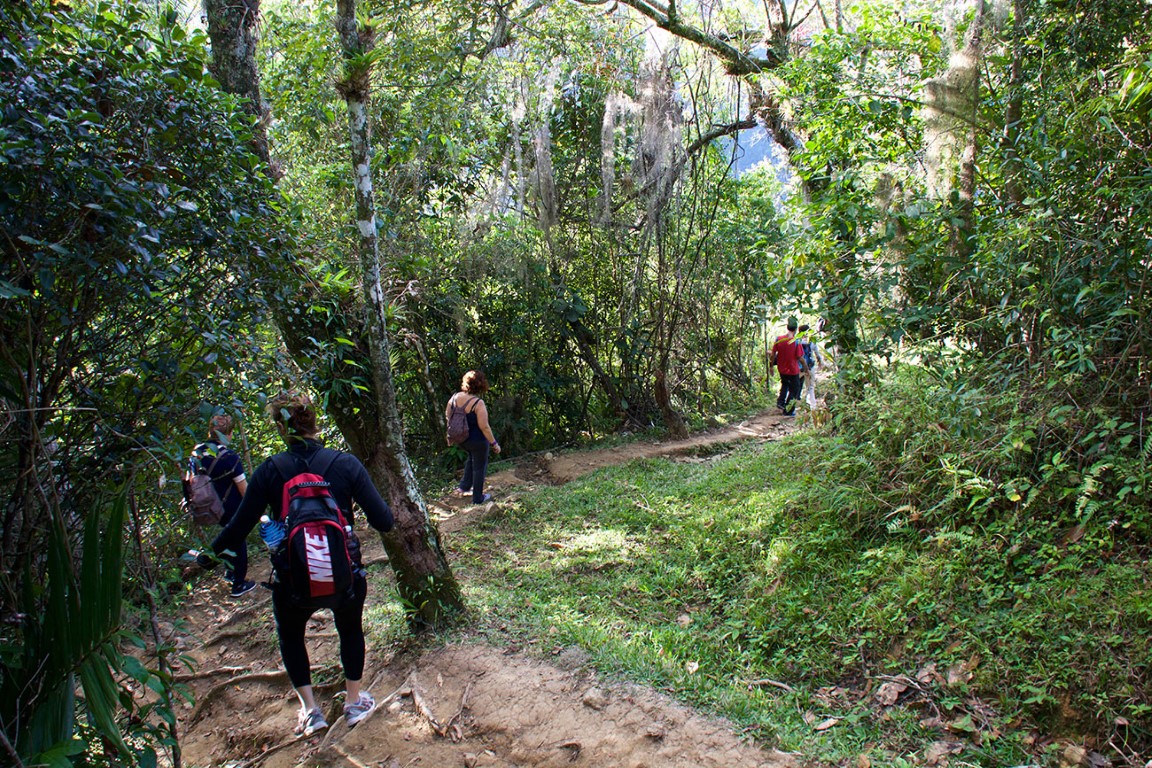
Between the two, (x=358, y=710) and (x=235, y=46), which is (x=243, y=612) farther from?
(x=235, y=46)

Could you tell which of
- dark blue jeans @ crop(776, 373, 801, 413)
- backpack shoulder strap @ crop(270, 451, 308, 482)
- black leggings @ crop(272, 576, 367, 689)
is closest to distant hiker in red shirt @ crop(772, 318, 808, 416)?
dark blue jeans @ crop(776, 373, 801, 413)

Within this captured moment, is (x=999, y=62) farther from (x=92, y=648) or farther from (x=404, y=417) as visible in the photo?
(x=404, y=417)

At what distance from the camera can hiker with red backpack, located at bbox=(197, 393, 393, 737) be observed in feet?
10.6

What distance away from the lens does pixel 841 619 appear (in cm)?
419

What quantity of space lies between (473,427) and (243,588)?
Answer: 2.63 m

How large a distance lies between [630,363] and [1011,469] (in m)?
7.52

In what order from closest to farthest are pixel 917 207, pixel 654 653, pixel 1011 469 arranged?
pixel 654 653, pixel 1011 469, pixel 917 207

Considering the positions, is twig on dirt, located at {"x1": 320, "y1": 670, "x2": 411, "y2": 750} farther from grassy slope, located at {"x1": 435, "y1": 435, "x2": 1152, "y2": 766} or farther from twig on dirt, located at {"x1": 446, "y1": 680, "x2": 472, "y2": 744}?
grassy slope, located at {"x1": 435, "y1": 435, "x2": 1152, "y2": 766}

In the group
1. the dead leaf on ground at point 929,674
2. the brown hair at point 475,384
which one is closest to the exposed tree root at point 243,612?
the brown hair at point 475,384

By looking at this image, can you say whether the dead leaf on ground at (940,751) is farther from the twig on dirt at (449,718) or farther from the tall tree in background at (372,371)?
the tall tree in background at (372,371)

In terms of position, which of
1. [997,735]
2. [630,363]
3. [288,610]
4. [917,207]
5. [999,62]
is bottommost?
[997,735]

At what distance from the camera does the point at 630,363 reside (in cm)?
1154

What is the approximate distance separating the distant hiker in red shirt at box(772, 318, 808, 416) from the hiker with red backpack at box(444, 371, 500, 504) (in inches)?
225

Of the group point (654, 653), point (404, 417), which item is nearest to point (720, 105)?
point (404, 417)
